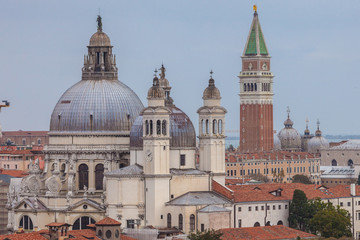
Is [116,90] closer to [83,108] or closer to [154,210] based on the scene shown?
[83,108]

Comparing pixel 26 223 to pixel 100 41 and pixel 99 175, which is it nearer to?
pixel 99 175

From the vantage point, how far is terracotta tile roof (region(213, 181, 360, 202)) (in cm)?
9750

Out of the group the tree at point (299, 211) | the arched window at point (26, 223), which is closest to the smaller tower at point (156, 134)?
the arched window at point (26, 223)

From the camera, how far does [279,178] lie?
178250 millimetres

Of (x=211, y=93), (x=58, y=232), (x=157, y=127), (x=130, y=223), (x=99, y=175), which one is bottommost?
(x=58, y=232)

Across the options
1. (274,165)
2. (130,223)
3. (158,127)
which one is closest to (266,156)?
(274,165)

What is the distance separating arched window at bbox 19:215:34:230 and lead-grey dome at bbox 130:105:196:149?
818 cm

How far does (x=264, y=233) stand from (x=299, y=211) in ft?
30.0

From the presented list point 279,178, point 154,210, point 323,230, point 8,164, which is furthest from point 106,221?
point 279,178

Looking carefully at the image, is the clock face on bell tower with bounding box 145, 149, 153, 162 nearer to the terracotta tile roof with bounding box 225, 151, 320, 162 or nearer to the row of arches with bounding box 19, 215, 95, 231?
the row of arches with bounding box 19, 215, 95, 231

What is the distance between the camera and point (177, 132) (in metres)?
96.9

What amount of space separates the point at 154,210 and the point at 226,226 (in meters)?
4.50

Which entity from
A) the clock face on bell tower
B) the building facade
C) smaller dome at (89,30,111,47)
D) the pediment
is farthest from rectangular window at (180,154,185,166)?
the building facade

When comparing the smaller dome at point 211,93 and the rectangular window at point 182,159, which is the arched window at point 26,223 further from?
the smaller dome at point 211,93
